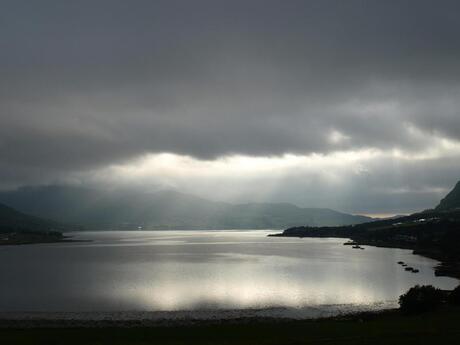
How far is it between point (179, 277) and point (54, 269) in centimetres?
4598

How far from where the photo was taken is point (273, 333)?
4781cm

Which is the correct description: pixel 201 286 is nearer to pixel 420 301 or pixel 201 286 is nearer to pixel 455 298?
pixel 420 301

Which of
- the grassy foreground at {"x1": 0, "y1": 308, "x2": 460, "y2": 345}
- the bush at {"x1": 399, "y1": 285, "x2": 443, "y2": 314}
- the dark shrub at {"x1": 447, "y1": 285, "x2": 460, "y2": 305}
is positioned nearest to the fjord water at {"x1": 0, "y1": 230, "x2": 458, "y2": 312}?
the dark shrub at {"x1": 447, "y1": 285, "x2": 460, "y2": 305}

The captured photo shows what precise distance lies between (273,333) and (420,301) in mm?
24600

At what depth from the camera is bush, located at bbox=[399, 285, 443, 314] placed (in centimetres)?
5797

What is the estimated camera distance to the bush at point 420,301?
57969 millimetres

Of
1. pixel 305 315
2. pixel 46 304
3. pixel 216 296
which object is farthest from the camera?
pixel 216 296

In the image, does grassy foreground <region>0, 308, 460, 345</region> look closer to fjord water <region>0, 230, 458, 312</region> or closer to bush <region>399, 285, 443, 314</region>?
bush <region>399, 285, 443, 314</region>

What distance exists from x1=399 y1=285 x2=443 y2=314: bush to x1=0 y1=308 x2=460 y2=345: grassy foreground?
5.95ft

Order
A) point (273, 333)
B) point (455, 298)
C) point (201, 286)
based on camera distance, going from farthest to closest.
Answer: point (201, 286), point (455, 298), point (273, 333)

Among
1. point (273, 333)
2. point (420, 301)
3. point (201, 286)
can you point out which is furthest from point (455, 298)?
point (201, 286)

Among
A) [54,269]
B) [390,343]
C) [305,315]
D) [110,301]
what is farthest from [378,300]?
[54,269]

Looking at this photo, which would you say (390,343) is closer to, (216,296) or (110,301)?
(216,296)

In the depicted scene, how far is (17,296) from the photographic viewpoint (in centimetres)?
8294
